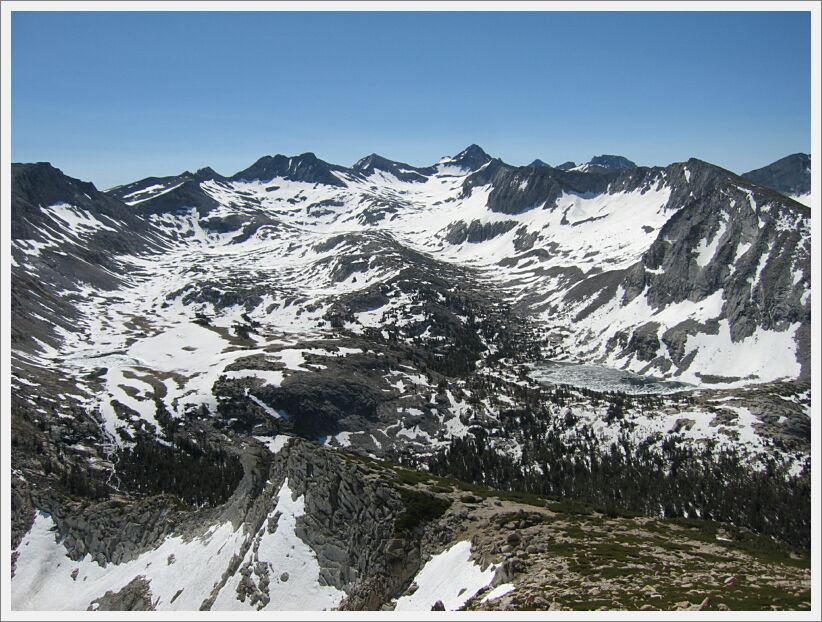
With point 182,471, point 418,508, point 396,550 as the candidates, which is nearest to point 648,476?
point 418,508

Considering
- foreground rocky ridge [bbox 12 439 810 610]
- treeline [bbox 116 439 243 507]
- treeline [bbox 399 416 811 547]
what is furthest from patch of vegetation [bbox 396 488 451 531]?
treeline [bbox 116 439 243 507]

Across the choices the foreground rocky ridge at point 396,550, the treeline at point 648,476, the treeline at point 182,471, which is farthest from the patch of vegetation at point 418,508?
the treeline at point 182,471

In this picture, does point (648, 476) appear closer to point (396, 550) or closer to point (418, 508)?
point (418, 508)

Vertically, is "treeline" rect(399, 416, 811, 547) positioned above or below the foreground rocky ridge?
below

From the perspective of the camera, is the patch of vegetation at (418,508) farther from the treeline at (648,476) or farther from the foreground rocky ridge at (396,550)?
the treeline at (648,476)

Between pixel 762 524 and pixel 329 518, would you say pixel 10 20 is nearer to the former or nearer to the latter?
pixel 329 518

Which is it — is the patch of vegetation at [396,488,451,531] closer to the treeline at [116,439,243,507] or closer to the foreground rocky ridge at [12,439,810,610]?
the foreground rocky ridge at [12,439,810,610]
